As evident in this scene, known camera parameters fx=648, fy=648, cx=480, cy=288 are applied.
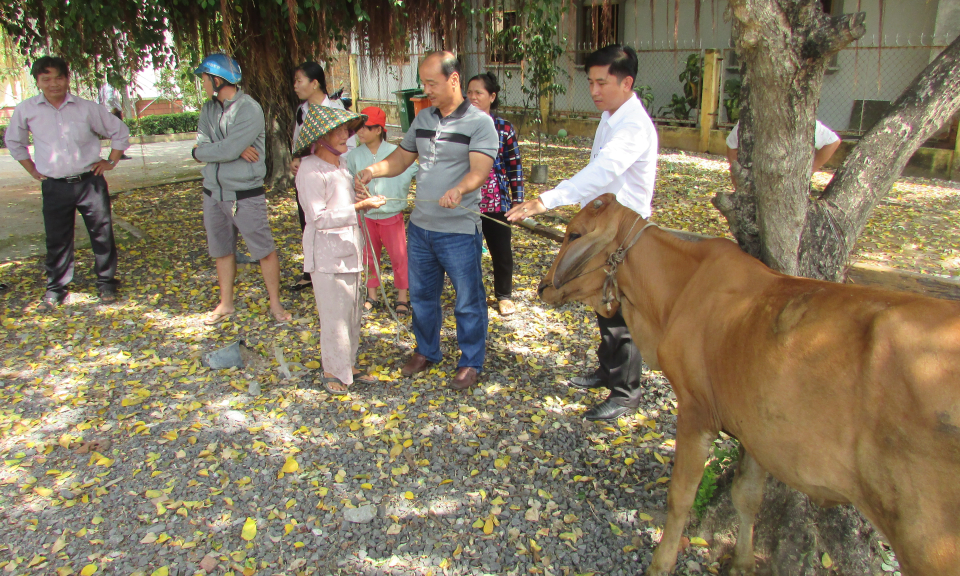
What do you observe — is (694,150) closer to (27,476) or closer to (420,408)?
(420,408)

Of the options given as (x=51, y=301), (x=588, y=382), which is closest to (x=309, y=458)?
(x=588, y=382)

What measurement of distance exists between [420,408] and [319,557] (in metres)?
1.39

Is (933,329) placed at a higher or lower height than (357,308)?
higher

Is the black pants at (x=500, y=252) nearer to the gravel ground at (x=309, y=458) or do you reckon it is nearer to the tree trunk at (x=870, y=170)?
the gravel ground at (x=309, y=458)

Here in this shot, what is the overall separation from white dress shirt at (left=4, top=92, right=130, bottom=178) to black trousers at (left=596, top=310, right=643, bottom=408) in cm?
502

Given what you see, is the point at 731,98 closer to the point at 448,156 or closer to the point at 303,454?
the point at 448,156

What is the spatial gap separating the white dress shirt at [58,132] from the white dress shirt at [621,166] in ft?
15.9

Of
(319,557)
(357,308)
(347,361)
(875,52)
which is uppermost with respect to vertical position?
(875,52)

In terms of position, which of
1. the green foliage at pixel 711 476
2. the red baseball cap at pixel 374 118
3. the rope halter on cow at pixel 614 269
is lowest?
the green foliage at pixel 711 476

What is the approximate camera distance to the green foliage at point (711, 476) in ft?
10.3

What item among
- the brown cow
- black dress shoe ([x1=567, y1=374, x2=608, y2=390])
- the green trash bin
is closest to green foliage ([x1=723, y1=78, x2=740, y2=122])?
the green trash bin

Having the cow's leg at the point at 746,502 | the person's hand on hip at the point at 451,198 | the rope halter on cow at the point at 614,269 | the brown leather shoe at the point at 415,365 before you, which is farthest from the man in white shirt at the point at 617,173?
the brown leather shoe at the point at 415,365

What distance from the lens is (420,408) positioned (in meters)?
4.25

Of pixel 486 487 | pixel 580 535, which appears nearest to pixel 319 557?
pixel 486 487
